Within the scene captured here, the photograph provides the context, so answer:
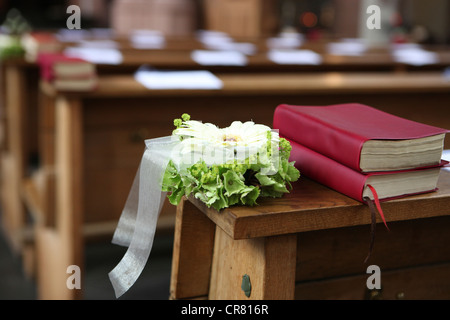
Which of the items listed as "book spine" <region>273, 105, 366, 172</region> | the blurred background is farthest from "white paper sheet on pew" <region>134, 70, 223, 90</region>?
the blurred background

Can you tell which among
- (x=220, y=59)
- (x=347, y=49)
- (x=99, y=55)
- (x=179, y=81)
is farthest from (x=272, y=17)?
(x=179, y=81)

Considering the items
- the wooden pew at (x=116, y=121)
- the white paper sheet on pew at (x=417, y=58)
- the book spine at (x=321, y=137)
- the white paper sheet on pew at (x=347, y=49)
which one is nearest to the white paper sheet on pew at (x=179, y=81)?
the wooden pew at (x=116, y=121)

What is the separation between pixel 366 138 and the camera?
105 cm

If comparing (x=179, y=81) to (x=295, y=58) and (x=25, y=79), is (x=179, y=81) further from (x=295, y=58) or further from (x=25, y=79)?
(x=295, y=58)

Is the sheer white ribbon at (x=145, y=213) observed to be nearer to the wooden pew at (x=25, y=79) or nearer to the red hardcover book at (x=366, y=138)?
the red hardcover book at (x=366, y=138)

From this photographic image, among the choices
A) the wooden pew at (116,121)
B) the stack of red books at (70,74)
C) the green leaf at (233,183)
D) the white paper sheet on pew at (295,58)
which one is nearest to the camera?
the green leaf at (233,183)

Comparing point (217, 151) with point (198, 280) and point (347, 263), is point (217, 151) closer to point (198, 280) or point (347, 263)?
point (198, 280)

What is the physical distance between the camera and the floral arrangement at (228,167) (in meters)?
1.02

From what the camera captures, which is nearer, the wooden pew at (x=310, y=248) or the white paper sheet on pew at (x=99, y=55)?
the wooden pew at (x=310, y=248)

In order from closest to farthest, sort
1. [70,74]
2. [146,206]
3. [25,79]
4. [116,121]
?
[146,206], [70,74], [116,121], [25,79]

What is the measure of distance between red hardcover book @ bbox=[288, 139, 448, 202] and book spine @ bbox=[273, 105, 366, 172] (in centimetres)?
2

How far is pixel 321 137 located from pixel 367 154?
0.13m

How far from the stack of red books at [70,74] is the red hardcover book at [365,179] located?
1.58 meters
